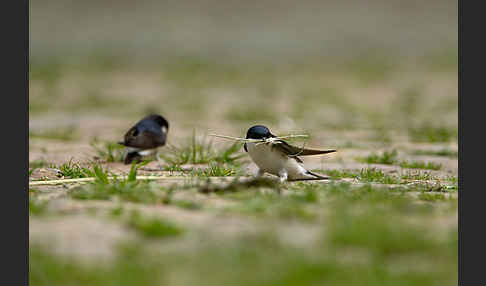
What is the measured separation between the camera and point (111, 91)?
16594 millimetres

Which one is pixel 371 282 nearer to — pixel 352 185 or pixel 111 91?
pixel 352 185

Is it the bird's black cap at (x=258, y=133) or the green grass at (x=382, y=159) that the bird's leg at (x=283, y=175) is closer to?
the bird's black cap at (x=258, y=133)

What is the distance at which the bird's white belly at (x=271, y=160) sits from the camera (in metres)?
4.86

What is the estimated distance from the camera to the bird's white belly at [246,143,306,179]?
4.86 meters

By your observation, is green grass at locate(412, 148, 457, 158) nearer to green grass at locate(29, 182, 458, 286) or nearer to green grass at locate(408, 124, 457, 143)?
green grass at locate(408, 124, 457, 143)

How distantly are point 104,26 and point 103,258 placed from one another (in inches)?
1121

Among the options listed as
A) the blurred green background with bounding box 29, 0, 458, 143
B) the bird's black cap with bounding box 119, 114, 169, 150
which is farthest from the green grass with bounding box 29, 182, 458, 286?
the bird's black cap with bounding box 119, 114, 169, 150

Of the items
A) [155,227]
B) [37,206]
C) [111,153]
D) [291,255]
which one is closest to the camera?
[291,255]

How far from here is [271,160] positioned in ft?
16.0

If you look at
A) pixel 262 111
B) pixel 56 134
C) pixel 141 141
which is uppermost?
pixel 262 111

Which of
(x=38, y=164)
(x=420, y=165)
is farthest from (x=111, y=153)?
(x=420, y=165)

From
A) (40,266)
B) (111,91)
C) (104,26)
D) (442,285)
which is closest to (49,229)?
(40,266)

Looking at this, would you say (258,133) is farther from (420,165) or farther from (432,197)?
(420,165)

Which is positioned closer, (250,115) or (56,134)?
(56,134)
